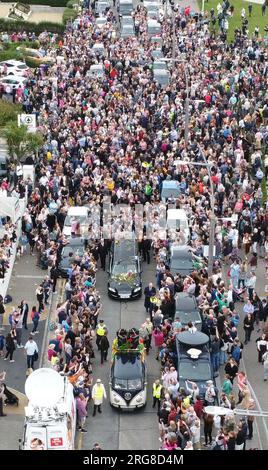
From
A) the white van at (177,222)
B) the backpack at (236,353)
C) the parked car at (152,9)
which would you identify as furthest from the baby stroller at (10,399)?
the parked car at (152,9)

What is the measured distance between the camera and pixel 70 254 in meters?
41.5

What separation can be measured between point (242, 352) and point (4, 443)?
9.01 m

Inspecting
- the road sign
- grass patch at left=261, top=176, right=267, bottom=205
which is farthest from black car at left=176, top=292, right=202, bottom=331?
the road sign

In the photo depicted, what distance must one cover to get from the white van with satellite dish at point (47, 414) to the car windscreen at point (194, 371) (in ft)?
13.9

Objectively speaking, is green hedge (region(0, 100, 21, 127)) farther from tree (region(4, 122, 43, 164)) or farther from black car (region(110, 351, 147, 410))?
black car (region(110, 351, 147, 410))

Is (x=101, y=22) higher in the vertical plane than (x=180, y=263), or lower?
higher

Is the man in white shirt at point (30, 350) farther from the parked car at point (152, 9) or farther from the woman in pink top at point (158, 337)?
the parked car at point (152, 9)

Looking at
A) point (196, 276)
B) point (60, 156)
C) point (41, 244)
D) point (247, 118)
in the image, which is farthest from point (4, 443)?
point (247, 118)

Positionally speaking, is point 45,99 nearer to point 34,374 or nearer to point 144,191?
point 144,191

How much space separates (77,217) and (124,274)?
4403 mm

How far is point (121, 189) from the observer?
156ft

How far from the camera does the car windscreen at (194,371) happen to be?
33438mm

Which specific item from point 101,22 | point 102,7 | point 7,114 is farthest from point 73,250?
point 102,7

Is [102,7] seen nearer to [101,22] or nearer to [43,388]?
[101,22]
